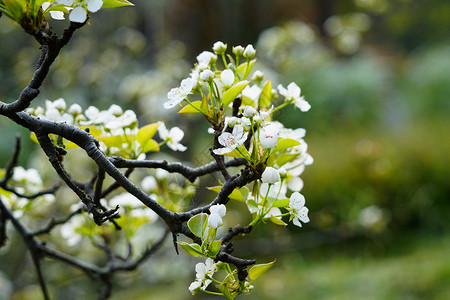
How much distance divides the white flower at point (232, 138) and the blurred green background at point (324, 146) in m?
1.25

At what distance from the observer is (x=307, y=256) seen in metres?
2.61

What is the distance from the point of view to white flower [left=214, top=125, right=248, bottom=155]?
0.44 m

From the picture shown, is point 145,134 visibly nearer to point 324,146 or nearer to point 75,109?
point 75,109

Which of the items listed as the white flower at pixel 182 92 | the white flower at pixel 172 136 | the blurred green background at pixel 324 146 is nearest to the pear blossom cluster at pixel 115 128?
the white flower at pixel 172 136

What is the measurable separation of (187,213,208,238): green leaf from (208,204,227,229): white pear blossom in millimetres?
12

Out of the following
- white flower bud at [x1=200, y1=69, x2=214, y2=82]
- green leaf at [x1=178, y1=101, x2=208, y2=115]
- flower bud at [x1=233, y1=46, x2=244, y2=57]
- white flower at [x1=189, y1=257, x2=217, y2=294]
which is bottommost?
white flower at [x1=189, y1=257, x2=217, y2=294]

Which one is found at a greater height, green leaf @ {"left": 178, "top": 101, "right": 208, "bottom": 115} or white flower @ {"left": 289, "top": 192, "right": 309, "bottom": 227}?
green leaf @ {"left": 178, "top": 101, "right": 208, "bottom": 115}

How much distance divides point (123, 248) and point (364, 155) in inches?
59.2

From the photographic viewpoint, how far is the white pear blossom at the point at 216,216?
414mm

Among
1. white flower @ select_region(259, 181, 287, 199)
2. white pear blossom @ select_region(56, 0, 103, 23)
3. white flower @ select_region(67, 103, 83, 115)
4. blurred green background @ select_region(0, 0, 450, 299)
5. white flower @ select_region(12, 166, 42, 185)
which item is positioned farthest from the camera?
blurred green background @ select_region(0, 0, 450, 299)

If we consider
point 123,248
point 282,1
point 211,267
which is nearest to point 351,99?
point 282,1

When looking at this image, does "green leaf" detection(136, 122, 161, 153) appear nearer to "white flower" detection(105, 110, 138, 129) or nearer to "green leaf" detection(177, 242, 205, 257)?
"white flower" detection(105, 110, 138, 129)

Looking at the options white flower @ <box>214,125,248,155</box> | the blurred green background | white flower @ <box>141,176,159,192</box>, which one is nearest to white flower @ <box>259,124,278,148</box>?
white flower @ <box>214,125,248,155</box>

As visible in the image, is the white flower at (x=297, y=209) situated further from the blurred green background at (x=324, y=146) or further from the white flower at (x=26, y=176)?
the blurred green background at (x=324, y=146)
